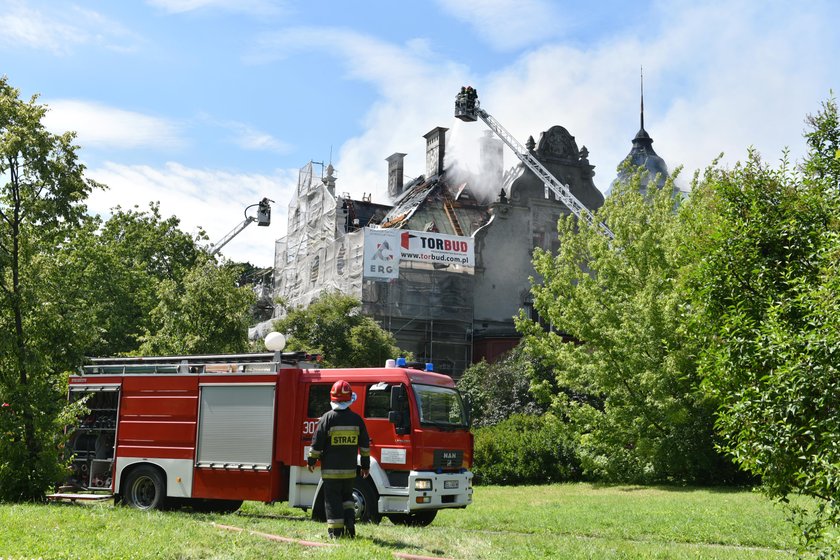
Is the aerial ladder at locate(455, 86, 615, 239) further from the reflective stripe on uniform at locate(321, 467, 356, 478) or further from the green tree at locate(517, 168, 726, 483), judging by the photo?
the reflective stripe on uniform at locate(321, 467, 356, 478)

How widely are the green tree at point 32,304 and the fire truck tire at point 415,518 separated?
5.65 meters

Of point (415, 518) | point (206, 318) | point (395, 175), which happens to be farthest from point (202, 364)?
point (395, 175)

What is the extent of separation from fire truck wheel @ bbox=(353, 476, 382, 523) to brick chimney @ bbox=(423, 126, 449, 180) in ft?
162

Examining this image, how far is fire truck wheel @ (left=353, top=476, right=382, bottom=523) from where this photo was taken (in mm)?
13820

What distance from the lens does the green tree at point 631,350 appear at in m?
25.3

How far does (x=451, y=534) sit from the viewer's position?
1217 centimetres

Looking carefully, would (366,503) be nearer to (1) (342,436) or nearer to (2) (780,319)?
(1) (342,436)

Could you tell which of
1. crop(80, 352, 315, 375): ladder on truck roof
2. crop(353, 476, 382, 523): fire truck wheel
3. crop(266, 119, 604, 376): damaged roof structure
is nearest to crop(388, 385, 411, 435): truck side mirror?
crop(353, 476, 382, 523): fire truck wheel

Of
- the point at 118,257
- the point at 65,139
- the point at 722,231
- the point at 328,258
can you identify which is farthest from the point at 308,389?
the point at 328,258

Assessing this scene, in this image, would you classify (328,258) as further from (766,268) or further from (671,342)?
(766,268)

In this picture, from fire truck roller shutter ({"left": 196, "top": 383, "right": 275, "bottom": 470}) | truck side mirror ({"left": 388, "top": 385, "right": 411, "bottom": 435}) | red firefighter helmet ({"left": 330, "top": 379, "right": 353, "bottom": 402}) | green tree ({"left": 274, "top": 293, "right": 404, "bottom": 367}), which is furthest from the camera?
green tree ({"left": 274, "top": 293, "right": 404, "bottom": 367})

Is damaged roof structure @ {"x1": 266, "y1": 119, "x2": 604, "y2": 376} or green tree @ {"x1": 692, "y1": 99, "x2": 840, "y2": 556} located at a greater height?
damaged roof structure @ {"x1": 266, "y1": 119, "x2": 604, "y2": 376}

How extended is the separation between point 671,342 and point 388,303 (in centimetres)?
2634

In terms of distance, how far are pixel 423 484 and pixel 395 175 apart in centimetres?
5672
